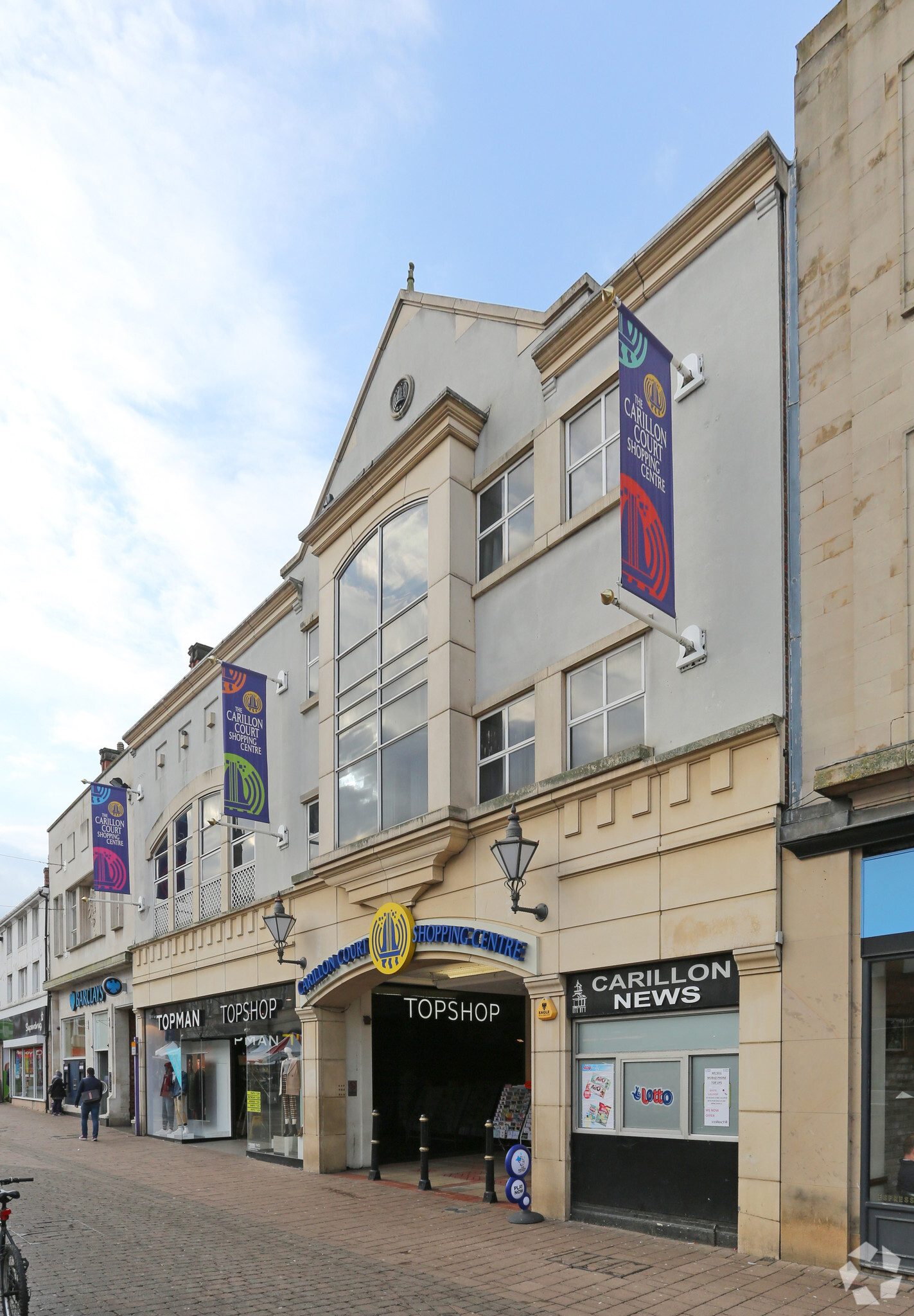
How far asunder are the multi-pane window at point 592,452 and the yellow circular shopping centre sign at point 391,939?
19.3 feet

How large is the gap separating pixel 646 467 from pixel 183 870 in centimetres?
1821

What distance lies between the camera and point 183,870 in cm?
2548

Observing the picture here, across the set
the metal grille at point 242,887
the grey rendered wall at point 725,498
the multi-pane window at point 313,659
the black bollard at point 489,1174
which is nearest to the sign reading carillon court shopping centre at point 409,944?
the black bollard at point 489,1174

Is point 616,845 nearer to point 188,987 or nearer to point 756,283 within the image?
point 756,283

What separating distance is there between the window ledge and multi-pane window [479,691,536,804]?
1628mm

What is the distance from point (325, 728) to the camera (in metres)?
17.8

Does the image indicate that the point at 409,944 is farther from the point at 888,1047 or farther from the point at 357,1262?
the point at 888,1047

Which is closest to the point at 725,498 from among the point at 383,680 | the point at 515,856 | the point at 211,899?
the point at 515,856

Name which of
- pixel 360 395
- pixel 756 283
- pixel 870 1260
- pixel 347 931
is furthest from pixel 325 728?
pixel 870 1260

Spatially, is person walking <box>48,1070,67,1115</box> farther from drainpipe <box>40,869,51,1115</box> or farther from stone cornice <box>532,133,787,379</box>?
stone cornice <box>532,133,787,379</box>

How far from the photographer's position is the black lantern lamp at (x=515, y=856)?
12.1 meters

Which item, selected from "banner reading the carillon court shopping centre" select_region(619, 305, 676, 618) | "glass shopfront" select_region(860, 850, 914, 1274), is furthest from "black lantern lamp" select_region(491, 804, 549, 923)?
"glass shopfront" select_region(860, 850, 914, 1274)

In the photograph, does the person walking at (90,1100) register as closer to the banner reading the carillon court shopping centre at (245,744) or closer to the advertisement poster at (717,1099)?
the banner reading the carillon court shopping centre at (245,744)

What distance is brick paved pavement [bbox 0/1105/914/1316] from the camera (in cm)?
838
